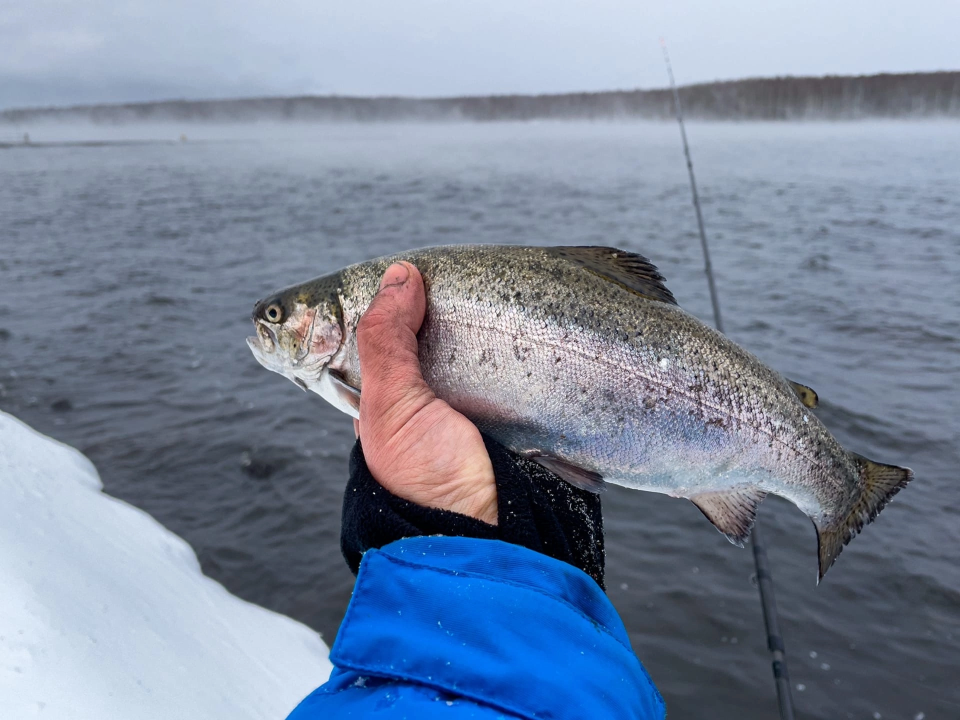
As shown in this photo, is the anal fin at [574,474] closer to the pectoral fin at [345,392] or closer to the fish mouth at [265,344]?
the pectoral fin at [345,392]

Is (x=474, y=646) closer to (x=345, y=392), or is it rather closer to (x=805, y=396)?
(x=345, y=392)

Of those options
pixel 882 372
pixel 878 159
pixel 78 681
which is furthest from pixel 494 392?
pixel 878 159

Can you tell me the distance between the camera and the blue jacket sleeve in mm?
1232

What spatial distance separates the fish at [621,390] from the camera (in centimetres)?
227

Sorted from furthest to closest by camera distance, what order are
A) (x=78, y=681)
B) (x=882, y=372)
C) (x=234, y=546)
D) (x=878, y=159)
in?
(x=878, y=159) < (x=882, y=372) < (x=234, y=546) < (x=78, y=681)

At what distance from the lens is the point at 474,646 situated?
1.30 m

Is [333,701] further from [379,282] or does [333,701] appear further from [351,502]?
[379,282]

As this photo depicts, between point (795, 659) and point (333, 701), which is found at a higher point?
point (333, 701)

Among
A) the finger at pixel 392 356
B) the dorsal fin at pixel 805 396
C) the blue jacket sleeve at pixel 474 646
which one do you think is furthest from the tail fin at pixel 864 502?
the finger at pixel 392 356

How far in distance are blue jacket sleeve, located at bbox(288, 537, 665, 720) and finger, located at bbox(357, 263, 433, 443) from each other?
64 cm

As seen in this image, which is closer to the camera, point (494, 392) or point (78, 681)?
point (78, 681)

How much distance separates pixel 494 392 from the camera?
2312mm

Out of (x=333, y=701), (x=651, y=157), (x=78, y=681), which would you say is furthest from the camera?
(x=651, y=157)

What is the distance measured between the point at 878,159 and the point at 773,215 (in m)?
21.7
